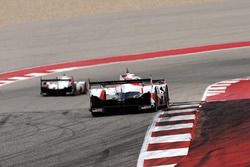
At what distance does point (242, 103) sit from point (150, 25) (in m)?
34.0

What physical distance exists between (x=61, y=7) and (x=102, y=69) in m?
29.2

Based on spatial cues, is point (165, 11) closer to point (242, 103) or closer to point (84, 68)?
point (84, 68)

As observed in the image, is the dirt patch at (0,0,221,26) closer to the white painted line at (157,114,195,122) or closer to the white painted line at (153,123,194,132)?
the white painted line at (157,114,195,122)

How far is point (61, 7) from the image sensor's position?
69.4 m

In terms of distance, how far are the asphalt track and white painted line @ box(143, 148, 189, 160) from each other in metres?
0.36

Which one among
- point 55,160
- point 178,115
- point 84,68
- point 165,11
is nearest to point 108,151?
point 55,160

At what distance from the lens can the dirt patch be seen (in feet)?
219

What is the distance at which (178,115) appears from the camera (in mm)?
21609

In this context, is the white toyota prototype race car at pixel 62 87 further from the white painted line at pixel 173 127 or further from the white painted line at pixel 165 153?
the white painted line at pixel 165 153

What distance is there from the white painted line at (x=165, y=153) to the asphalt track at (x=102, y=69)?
361 mm

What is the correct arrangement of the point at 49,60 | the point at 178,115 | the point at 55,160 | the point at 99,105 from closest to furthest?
the point at 55,160 < the point at 178,115 < the point at 99,105 < the point at 49,60

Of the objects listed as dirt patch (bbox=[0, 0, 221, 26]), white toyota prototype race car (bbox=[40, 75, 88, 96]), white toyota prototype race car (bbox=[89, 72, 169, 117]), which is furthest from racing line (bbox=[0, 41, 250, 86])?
dirt patch (bbox=[0, 0, 221, 26])

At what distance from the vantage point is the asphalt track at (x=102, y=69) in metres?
17.1

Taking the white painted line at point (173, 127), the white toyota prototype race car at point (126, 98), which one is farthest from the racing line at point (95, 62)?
the white painted line at point (173, 127)
